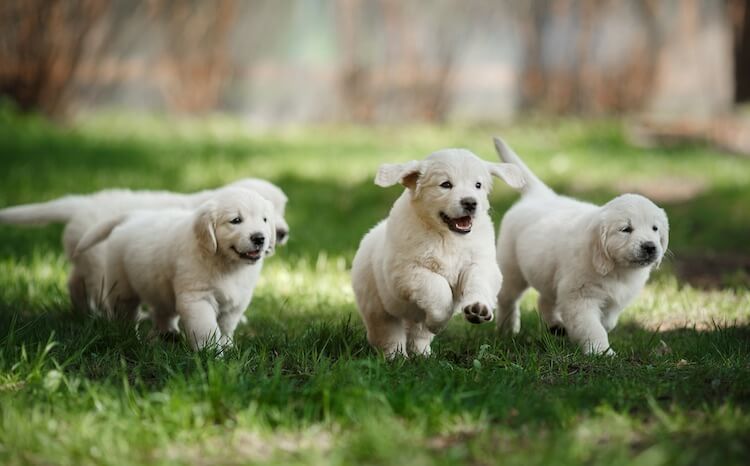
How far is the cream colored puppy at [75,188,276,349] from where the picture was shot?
4.65 metres

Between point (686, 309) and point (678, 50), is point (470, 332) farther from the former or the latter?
point (678, 50)

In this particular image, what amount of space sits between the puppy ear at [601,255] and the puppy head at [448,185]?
64 cm

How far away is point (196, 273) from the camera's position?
4.73m

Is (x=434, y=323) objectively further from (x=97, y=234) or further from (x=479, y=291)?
(x=97, y=234)

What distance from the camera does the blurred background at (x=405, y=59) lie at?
45.2 ft

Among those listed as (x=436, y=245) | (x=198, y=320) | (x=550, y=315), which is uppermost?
(x=436, y=245)

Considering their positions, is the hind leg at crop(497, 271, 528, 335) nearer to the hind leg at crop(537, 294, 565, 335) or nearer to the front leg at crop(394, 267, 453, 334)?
the hind leg at crop(537, 294, 565, 335)

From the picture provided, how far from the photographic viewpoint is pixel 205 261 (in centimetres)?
476

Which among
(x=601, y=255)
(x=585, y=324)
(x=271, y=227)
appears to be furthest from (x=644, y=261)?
(x=271, y=227)

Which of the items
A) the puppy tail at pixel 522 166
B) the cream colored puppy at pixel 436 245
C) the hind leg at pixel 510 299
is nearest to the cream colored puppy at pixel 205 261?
the cream colored puppy at pixel 436 245

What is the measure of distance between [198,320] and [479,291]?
133cm

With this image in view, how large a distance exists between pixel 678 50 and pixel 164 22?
717cm

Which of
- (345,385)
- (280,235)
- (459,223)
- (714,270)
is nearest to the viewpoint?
(345,385)

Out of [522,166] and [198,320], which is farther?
[522,166]
